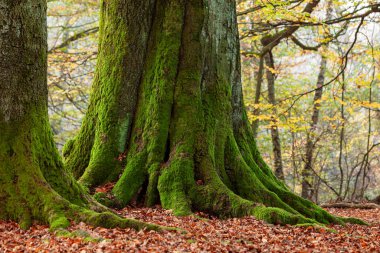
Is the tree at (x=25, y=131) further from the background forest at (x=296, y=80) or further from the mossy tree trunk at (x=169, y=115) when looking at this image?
the background forest at (x=296, y=80)

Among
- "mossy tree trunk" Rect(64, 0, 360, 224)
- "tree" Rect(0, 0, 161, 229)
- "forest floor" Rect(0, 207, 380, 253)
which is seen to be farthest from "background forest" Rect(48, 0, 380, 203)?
"tree" Rect(0, 0, 161, 229)

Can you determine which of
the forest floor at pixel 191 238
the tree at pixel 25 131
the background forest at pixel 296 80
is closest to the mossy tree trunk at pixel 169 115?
the forest floor at pixel 191 238

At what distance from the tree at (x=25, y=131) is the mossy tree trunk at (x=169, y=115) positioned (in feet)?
5.71

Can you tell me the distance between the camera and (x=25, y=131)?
16.2ft

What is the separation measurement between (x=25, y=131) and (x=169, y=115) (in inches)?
102

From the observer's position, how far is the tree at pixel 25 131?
4734mm

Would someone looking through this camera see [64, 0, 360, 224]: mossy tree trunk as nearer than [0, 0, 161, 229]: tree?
No

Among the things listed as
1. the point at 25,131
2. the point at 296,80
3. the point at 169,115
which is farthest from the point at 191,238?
the point at 296,80

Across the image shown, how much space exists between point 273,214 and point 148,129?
240cm

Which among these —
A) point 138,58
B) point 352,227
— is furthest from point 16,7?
point 352,227

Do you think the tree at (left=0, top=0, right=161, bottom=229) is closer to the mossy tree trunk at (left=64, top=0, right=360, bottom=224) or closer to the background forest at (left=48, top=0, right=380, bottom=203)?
the mossy tree trunk at (left=64, top=0, right=360, bottom=224)

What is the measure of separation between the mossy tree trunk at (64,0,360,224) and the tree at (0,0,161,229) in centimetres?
174

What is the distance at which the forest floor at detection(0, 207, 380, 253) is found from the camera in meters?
3.94

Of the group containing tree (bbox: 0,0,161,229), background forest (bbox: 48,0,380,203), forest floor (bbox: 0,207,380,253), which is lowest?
forest floor (bbox: 0,207,380,253)
